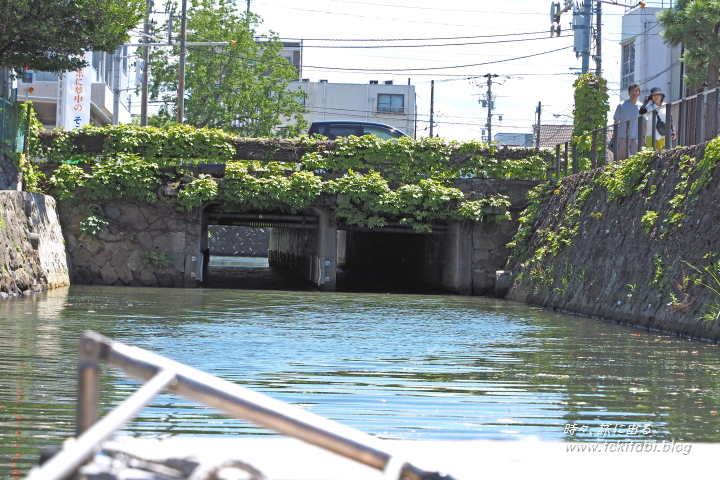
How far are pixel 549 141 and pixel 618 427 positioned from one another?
40300mm

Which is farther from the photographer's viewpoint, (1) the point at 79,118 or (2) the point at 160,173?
(1) the point at 79,118

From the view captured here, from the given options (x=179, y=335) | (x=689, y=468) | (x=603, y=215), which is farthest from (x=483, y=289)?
(x=689, y=468)

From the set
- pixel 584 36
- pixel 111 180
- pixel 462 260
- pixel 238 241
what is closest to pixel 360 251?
pixel 584 36

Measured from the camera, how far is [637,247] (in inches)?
569

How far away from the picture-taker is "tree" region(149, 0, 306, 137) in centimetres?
4419

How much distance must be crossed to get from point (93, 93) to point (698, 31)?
3332cm

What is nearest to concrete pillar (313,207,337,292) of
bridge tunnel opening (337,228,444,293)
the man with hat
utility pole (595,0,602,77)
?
bridge tunnel opening (337,228,444,293)

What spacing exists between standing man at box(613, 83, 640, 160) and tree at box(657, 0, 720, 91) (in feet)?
25.9

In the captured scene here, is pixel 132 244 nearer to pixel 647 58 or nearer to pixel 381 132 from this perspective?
pixel 381 132

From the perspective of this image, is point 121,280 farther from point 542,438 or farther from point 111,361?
point 111,361

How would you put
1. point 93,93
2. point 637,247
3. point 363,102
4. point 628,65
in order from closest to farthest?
point 637,247, point 628,65, point 93,93, point 363,102

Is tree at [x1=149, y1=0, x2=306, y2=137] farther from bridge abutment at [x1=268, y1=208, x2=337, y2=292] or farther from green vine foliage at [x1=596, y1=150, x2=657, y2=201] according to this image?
green vine foliage at [x1=596, y1=150, x2=657, y2=201]

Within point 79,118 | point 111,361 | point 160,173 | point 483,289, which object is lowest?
point 483,289

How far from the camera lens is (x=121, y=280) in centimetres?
2052
